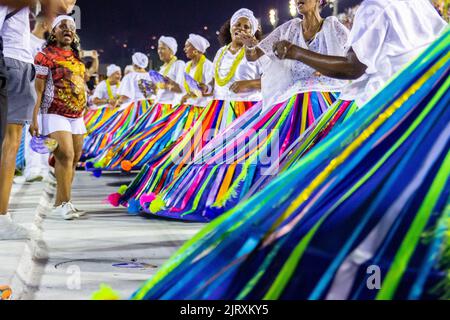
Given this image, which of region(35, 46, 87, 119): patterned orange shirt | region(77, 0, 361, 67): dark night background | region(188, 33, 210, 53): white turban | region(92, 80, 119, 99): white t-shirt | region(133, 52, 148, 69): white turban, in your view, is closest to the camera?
region(35, 46, 87, 119): patterned orange shirt

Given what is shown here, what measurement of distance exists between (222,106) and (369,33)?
3.34 meters

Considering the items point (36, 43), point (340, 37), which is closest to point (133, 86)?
point (36, 43)

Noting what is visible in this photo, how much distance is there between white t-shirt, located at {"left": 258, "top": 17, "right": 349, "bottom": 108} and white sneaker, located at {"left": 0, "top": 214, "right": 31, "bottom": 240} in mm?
1848

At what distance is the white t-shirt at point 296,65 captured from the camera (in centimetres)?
477

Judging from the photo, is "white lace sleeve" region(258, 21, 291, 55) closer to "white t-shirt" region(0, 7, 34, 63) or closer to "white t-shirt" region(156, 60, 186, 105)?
"white t-shirt" region(0, 7, 34, 63)

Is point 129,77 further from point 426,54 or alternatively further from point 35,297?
point 426,54

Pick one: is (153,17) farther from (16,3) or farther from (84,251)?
(16,3)

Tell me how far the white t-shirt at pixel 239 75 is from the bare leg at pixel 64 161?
145cm

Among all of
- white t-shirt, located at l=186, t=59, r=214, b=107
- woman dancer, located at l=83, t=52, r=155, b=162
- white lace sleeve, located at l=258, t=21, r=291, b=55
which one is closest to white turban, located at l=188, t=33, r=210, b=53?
white t-shirt, located at l=186, t=59, r=214, b=107

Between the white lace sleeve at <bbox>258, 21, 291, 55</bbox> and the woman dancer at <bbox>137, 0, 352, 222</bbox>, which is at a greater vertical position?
the white lace sleeve at <bbox>258, 21, 291, 55</bbox>

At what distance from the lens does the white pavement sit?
340 cm

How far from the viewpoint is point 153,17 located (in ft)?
60.3

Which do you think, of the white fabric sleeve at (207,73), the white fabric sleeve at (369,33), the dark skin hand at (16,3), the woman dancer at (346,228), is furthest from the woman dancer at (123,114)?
the woman dancer at (346,228)
